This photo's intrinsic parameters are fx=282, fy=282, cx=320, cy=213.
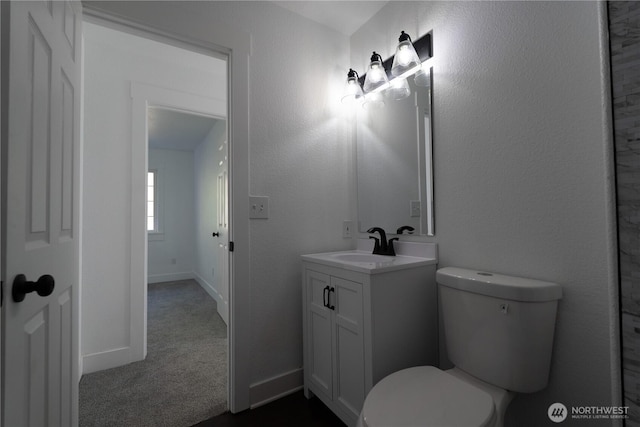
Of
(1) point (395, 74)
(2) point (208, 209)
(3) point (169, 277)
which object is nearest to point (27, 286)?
(1) point (395, 74)

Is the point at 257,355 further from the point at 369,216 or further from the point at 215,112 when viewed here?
the point at 215,112

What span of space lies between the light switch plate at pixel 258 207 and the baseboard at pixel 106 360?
58.8 inches

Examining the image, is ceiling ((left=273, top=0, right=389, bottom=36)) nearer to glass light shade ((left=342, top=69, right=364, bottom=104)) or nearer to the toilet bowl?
glass light shade ((left=342, top=69, right=364, bottom=104))

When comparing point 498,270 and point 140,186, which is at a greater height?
point 140,186

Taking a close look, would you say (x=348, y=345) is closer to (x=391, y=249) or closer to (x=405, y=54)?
(x=391, y=249)

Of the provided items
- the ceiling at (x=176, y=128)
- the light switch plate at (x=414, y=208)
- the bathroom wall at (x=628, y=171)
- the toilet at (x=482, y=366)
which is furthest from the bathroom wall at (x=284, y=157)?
the ceiling at (x=176, y=128)

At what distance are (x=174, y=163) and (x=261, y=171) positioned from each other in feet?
13.5

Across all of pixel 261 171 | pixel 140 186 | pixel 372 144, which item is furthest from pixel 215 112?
pixel 372 144

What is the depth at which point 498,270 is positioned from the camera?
1203 millimetres

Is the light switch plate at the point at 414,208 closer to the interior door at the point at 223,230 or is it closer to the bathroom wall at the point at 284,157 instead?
the bathroom wall at the point at 284,157

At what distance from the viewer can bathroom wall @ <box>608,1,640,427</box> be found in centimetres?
35

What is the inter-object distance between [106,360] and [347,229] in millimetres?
1944

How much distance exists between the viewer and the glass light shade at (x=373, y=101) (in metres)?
1.78

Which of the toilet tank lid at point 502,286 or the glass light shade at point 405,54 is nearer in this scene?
the toilet tank lid at point 502,286
